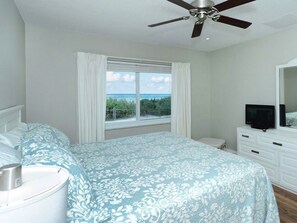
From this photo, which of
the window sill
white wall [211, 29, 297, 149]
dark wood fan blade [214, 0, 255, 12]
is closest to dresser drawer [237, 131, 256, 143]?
white wall [211, 29, 297, 149]

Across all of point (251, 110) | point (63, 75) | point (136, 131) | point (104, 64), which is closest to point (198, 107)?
point (251, 110)

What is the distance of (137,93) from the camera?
3.80 meters

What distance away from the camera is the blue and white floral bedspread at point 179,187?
1.16 meters

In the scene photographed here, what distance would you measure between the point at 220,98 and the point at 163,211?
11.8 feet

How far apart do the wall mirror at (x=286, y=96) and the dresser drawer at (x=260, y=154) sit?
0.56 metres

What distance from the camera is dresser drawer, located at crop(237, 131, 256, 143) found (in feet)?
10.2

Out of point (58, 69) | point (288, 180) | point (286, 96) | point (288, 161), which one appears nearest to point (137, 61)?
point (58, 69)

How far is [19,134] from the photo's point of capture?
1598 mm

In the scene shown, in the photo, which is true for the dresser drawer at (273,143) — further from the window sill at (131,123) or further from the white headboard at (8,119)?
the white headboard at (8,119)

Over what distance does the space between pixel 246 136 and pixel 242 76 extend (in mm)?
1263

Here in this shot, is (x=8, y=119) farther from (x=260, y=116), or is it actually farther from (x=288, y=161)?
(x=260, y=116)

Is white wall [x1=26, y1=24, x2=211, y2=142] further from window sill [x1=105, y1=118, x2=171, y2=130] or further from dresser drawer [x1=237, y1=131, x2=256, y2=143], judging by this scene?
dresser drawer [x1=237, y1=131, x2=256, y2=143]

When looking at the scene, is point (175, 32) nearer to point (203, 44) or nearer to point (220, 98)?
point (203, 44)

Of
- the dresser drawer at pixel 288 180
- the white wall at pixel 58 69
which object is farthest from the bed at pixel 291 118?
the white wall at pixel 58 69
